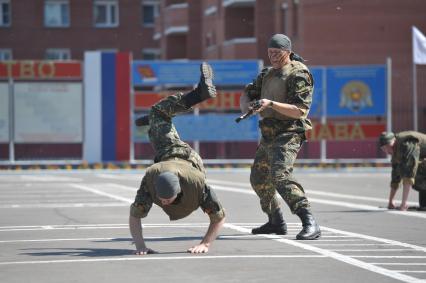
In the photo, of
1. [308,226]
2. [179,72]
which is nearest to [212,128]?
[179,72]

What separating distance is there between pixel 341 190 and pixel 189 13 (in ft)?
144

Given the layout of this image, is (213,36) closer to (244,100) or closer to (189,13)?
(189,13)

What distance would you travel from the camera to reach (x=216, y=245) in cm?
1152

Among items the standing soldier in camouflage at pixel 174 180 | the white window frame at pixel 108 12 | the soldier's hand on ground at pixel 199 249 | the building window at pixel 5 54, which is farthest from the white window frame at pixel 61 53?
the soldier's hand on ground at pixel 199 249

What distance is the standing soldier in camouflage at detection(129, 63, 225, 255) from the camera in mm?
10273

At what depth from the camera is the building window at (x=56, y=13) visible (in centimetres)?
7981

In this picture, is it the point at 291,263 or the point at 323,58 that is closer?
the point at 291,263

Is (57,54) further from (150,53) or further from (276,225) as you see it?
(276,225)

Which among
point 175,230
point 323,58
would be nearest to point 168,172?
point 175,230

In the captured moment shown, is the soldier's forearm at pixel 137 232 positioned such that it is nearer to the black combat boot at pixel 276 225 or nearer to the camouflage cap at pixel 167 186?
the camouflage cap at pixel 167 186

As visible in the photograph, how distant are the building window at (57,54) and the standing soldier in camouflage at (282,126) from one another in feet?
223

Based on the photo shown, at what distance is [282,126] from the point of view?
40.2ft

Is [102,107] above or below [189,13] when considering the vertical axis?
below

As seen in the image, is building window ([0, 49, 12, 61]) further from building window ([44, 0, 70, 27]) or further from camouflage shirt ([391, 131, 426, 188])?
camouflage shirt ([391, 131, 426, 188])
